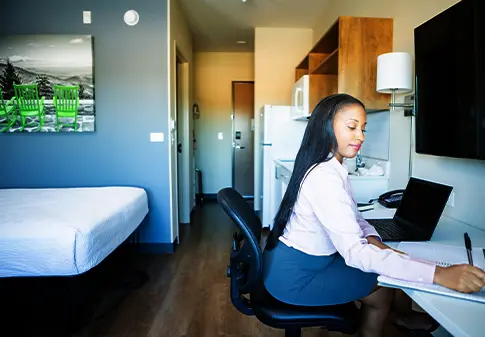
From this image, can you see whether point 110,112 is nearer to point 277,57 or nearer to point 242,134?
point 277,57

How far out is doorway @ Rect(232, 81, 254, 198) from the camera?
6656 mm

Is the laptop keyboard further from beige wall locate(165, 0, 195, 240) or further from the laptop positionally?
beige wall locate(165, 0, 195, 240)

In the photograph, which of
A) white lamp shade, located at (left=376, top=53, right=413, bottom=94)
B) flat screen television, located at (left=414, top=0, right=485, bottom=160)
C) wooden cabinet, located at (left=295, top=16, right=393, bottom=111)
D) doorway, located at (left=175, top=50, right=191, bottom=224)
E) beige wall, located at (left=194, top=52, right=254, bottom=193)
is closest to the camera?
flat screen television, located at (left=414, top=0, right=485, bottom=160)

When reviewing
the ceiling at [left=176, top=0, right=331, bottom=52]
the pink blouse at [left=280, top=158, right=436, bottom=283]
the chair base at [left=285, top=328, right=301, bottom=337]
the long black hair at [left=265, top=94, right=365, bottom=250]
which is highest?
the ceiling at [left=176, top=0, right=331, bottom=52]

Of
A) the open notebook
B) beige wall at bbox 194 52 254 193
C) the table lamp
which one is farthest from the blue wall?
beige wall at bbox 194 52 254 193

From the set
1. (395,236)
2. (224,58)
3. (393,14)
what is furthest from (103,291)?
(224,58)

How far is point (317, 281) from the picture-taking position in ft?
4.03

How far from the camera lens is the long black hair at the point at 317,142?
1.19 metres

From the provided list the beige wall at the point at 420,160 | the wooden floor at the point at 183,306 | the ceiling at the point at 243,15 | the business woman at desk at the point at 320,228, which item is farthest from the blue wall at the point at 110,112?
the business woman at desk at the point at 320,228

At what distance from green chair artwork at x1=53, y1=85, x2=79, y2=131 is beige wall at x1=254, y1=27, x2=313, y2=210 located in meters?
2.43

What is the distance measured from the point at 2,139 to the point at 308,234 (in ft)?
11.5

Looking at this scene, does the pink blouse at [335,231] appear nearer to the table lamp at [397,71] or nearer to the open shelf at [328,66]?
the table lamp at [397,71]

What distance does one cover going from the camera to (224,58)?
261 inches

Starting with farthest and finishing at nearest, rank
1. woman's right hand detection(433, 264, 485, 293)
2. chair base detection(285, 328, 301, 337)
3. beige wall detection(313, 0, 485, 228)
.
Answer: beige wall detection(313, 0, 485, 228)
chair base detection(285, 328, 301, 337)
woman's right hand detection(433, 264, 485, 293)
